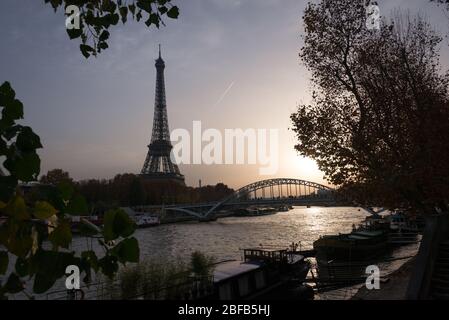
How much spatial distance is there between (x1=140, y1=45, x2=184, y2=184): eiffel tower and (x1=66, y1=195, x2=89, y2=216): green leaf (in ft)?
385

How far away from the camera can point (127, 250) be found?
1.46m

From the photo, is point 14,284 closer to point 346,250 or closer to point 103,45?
point 103,45

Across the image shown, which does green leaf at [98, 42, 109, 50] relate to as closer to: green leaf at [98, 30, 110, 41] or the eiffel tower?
green leaf at [98, 30, 110, 41]

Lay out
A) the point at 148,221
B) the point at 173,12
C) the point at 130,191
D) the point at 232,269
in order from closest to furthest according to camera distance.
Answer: the point at 173,12 → the point at 232,269 → the point at 148,221 → the point at 130,191

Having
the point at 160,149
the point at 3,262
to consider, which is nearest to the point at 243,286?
the point at 3,262

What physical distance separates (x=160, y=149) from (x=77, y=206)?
396 feet

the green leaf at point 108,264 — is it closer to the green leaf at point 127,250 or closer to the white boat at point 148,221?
the green leaf at point 127,250

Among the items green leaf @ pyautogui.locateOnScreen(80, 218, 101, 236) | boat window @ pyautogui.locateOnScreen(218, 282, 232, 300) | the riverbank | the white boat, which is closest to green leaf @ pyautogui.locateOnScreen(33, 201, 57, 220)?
green leaf @ pyautogui.locateOnScreen(80, 218, 101, 236)

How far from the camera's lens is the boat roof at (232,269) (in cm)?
1396

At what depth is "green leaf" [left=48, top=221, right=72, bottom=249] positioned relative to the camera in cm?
136

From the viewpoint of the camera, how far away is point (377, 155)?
16234 millimetres
